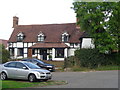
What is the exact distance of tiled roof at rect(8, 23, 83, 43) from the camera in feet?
140

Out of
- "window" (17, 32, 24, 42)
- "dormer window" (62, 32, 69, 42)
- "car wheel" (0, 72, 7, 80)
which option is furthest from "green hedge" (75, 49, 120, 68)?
"window" (17, 32, 24, 42)

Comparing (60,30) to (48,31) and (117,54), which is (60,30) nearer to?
(48,31)

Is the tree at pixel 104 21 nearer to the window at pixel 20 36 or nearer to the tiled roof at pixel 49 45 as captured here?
the tiled roof at pixel 49 45

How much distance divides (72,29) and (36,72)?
28639 millimetres

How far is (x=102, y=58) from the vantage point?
96.0ft

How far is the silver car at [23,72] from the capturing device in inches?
626

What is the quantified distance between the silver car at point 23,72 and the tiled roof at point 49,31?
24.6 metres

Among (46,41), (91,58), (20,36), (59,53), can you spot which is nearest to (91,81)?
(91,58)

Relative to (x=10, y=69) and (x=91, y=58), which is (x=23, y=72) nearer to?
(x=10, y=69)

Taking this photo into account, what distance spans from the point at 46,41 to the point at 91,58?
15.8 m

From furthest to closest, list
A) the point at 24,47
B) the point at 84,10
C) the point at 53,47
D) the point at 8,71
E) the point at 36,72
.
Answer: the point at 24,47 < the point at 53,47 < the point at 84,10 < the point at 8,71 < the point at 36,72

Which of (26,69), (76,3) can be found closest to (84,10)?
(76,3)

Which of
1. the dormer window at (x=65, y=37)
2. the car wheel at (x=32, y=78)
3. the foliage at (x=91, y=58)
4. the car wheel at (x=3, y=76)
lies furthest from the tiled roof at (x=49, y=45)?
the car wheel at (x=32, y=78)

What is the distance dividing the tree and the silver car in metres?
12.7
